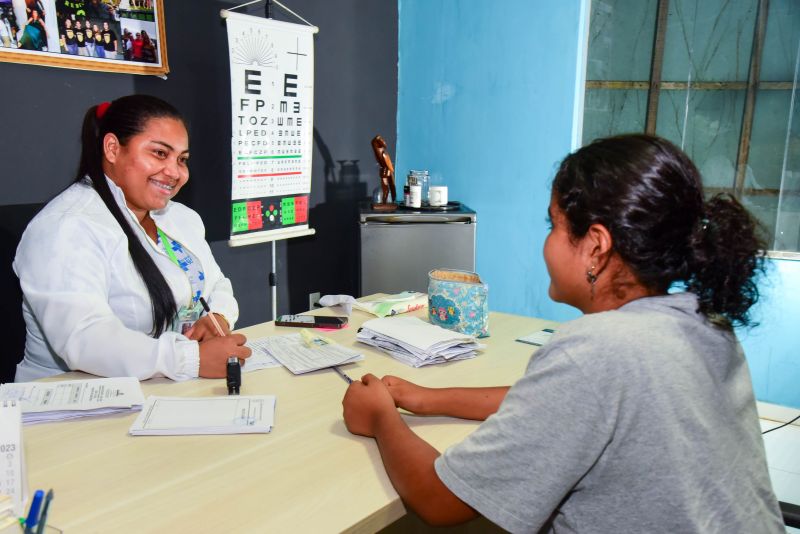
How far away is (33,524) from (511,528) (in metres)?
0.61

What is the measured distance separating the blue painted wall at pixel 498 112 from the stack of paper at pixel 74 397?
8.53 feet

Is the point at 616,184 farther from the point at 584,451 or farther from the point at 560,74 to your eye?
the point at 560,74

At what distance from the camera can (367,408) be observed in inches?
46.8

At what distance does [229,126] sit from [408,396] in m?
2.27

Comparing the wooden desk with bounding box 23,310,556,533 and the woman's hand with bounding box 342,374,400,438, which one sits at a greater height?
the woman's hand with bounding box 342,374,400,438

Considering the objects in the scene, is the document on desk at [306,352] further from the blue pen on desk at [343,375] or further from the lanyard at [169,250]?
the lanyard at [169,250]

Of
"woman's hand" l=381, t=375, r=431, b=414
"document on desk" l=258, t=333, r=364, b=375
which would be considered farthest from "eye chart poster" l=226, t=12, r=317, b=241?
"woman's hand" l=381, t=375, r=431, b=414

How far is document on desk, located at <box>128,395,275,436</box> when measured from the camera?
1.18 metres

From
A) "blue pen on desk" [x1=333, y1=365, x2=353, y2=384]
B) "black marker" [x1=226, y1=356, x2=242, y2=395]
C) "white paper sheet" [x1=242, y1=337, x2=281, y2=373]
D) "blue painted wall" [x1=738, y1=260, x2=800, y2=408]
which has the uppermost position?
"black marker" [x1=226, y1=356, x2=242, y2=395]

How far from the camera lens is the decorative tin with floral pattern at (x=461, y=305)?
1775 millimetres

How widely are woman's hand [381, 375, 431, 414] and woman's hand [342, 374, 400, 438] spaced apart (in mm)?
46

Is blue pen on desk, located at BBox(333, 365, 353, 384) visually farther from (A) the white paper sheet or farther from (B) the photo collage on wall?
(B) the photo collage on wall

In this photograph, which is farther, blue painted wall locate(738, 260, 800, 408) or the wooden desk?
blue painted wall locate(738, 260, 800, 408)

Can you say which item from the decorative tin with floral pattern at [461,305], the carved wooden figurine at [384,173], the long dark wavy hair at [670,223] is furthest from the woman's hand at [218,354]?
the carved wooden figurine at [384,173]
